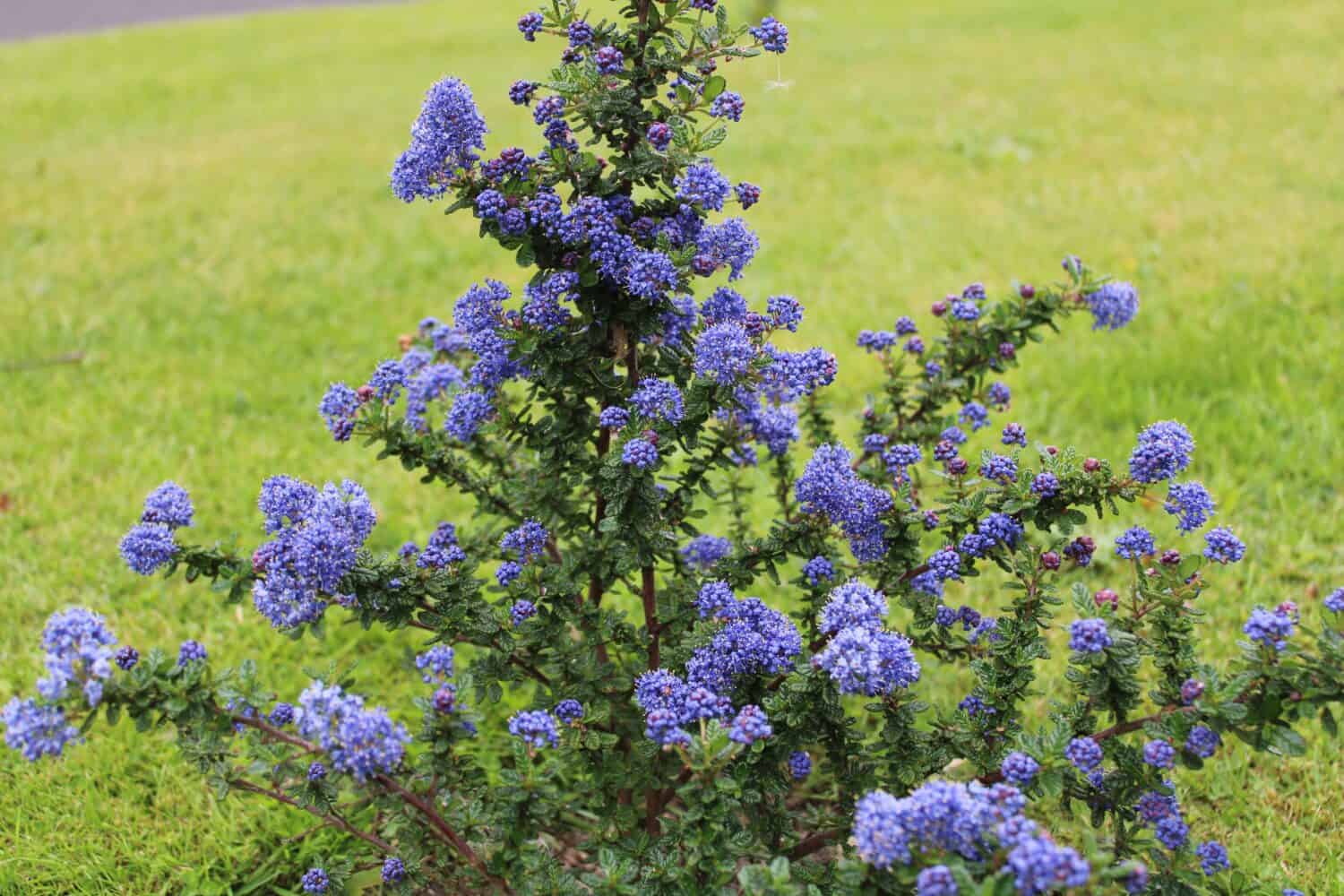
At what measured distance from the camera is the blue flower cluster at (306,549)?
219 cm

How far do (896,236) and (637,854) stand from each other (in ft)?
16.0

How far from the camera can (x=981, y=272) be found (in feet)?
19.7

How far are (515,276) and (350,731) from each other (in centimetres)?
478

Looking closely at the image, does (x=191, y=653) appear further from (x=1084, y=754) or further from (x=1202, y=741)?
(x=1202, y=741)

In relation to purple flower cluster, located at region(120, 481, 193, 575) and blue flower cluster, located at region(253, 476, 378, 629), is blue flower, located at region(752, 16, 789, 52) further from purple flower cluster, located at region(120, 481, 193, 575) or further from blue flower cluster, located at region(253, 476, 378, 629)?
purple flower cluster, located at region(120, 481, 193, 575)

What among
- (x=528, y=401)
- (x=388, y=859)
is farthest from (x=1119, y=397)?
(x=388, y=859)

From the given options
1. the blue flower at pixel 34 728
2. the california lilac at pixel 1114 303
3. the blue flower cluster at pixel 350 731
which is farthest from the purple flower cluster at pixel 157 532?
the california lilac at pixel 1114 303

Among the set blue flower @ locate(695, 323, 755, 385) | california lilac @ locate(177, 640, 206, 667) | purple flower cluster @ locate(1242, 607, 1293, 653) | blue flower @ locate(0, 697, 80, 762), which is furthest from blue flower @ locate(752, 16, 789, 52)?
blue flower @ locate(0, 697, 80, 762)

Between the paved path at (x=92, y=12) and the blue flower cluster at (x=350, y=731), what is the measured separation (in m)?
15.5

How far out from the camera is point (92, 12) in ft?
51.6

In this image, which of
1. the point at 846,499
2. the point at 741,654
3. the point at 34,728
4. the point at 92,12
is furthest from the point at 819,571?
the point at 92,12

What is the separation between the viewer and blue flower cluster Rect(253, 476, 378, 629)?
7.18ft

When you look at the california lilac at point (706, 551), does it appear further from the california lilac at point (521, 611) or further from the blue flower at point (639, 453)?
the blue flower at point (639, 453)

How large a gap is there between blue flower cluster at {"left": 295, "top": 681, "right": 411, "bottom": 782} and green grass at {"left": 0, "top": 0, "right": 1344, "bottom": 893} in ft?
3.59
